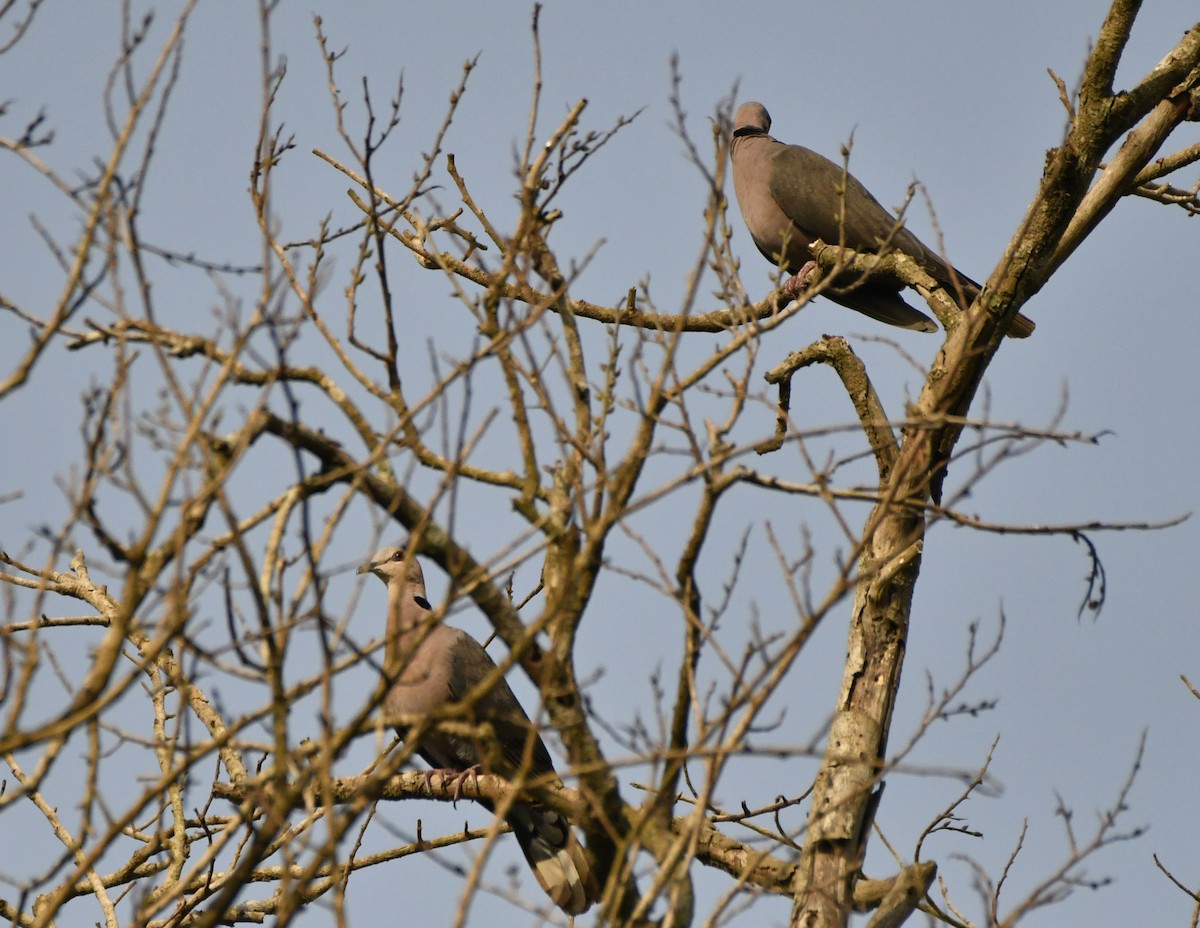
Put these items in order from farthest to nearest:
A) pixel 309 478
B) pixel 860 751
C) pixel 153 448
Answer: pixel 860 751, pixel 153 448, pixel 309 478

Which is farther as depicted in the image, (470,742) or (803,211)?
(803,211)

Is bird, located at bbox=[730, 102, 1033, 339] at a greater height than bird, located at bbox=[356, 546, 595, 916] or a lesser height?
greater

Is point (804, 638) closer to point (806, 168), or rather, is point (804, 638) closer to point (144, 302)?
point (144, 302)

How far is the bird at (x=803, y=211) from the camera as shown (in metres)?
6.92

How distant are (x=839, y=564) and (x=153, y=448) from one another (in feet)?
5.56

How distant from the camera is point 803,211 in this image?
7598 millimetres

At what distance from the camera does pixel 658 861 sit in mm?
2910

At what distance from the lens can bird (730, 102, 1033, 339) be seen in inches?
273

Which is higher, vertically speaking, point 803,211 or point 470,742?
point 803,211

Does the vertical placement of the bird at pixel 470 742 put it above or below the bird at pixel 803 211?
below

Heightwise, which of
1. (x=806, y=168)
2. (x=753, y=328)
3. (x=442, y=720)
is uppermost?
(x=806, y=168)

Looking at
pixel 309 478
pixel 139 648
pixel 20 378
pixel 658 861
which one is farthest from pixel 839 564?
pixel 139 648

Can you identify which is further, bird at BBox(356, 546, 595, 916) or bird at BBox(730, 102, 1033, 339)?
bird at BBox(730, 102, 1033, 339)

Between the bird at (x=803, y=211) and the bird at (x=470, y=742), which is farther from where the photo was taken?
the bird at (x=803, y=211)
